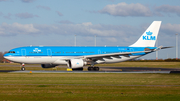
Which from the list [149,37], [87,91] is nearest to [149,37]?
[149,37]

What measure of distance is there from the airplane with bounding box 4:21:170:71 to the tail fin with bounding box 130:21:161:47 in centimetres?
74

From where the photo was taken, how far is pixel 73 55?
43.7 meters

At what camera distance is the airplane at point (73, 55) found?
41531mm

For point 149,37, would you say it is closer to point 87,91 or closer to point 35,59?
point 35,59

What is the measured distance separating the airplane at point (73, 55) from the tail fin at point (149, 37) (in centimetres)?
74

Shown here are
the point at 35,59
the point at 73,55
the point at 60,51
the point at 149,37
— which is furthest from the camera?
the point at 149,37

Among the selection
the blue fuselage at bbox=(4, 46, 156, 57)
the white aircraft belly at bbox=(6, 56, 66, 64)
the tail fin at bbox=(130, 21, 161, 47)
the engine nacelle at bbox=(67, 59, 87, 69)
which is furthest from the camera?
the tail fin at bbox=(130, 21, 161, 47)

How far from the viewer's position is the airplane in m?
41.5

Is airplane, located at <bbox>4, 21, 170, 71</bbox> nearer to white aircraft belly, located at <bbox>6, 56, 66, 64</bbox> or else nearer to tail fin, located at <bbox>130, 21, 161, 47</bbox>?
white aircraft belly, located at <bbox>6, 56, 66, 64</bbox>

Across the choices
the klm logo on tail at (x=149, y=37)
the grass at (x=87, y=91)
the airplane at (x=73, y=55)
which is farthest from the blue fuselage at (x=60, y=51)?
the grass at (x=87, y=91)

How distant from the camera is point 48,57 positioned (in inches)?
1661

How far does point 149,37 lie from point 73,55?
55.2 feet

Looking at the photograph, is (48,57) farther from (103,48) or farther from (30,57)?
(103,48)


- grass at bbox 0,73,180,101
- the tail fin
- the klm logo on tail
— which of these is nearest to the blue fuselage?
the tail fin
